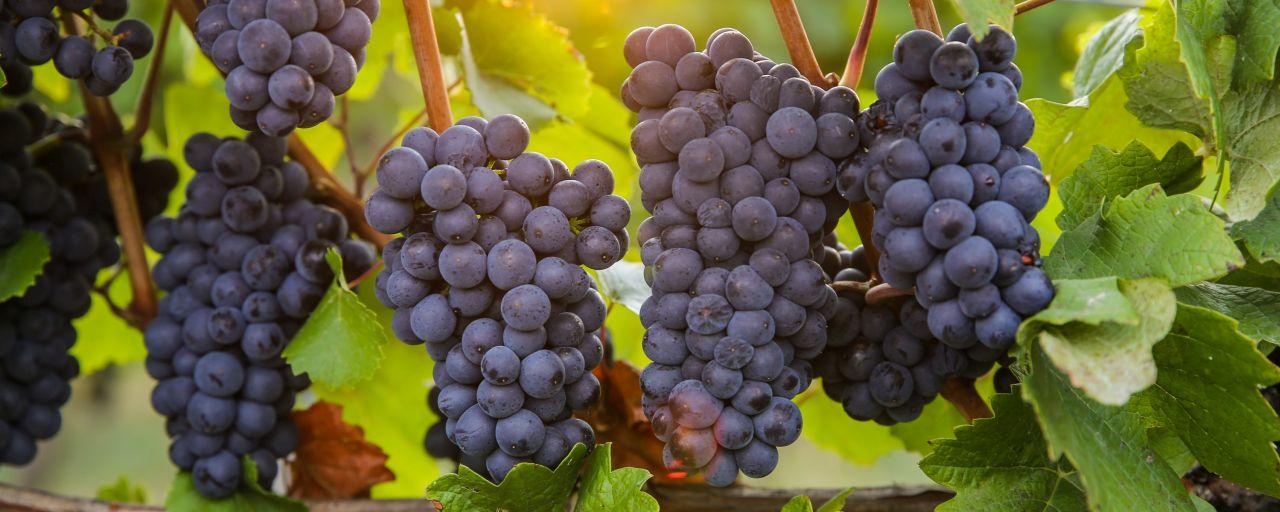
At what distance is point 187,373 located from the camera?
34.6 inches

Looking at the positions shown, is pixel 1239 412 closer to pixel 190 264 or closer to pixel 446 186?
pixel 446 186

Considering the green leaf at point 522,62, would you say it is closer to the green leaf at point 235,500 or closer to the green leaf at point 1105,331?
the green leaf at point 235,500

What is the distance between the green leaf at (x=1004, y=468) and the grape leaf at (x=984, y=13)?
239mm

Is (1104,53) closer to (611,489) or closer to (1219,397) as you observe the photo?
(1219,397)

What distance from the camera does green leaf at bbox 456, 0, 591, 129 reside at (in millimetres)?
974

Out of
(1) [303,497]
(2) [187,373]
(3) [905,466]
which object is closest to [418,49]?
(2) [187,373]

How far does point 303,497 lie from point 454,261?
0.51m

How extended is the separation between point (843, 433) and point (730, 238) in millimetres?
551

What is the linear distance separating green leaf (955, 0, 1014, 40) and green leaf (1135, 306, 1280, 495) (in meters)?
0.20

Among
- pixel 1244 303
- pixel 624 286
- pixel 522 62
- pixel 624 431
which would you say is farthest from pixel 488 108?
pixel 1244 303

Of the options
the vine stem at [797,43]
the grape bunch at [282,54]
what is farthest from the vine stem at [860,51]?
the grape bunch at [282,54]

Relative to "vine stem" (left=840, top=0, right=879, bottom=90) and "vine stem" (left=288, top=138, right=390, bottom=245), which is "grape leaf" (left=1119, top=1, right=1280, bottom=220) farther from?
"vine stem" (left=288, top=138, right=390, bottom=245)

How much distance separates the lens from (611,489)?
64cm

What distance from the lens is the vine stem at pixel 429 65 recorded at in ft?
2.35
